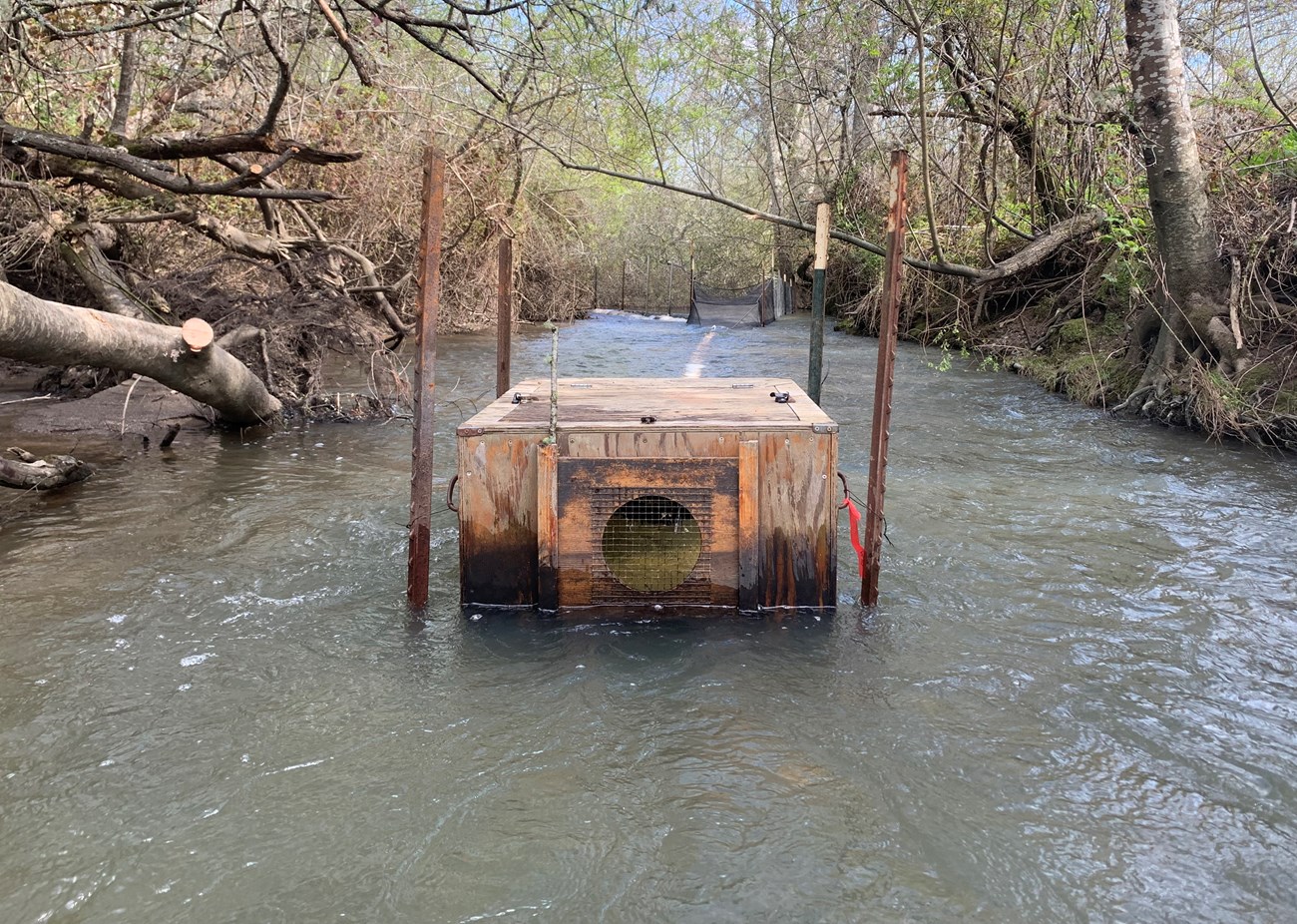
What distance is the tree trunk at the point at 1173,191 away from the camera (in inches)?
387

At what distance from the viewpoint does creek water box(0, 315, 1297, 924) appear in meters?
3.11

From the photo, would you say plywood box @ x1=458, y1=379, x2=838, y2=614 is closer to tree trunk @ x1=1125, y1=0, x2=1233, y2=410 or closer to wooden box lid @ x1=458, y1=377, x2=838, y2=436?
wooden box lid @ x1=458, y1=377, x2=838, y2=436

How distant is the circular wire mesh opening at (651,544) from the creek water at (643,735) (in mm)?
295

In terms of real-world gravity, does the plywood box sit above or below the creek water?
above

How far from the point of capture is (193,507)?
7.24m

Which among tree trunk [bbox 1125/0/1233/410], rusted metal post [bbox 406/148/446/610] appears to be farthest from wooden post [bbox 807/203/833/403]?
tree trunk [bbox 1125/0/1233/410]

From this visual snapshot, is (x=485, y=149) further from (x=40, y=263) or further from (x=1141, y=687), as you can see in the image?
(x=1141, y=687)

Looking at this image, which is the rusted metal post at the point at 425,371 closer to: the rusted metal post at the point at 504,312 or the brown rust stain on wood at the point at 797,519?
the brown rust stain on wood at the point at 797,519

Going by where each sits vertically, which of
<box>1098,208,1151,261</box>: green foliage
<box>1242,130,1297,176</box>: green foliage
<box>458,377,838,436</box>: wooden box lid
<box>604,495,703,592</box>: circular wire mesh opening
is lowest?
<box>604,495,703,592</box>: circular wire mesh opening

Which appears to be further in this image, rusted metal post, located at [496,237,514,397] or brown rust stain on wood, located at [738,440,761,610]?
rusted metal post, located at [496,237,514,397]

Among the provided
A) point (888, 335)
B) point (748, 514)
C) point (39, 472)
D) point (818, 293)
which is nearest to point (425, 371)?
point (748, 514)

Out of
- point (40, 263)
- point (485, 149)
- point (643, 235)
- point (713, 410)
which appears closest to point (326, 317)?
point (40, 263)

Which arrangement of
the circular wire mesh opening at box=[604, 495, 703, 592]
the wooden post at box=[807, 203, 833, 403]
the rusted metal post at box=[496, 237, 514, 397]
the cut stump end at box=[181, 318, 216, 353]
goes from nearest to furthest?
the circular wire mesh opening at box=[604, 495, 703, 592], the wooden post at box=[807, 203, 833, 403], the rusted metal post at box=[496, 237, 514, 397], the cut stump end at box=[181, 318, 216, 353]

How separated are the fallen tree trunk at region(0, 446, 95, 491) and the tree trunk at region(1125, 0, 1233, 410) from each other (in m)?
10.6
